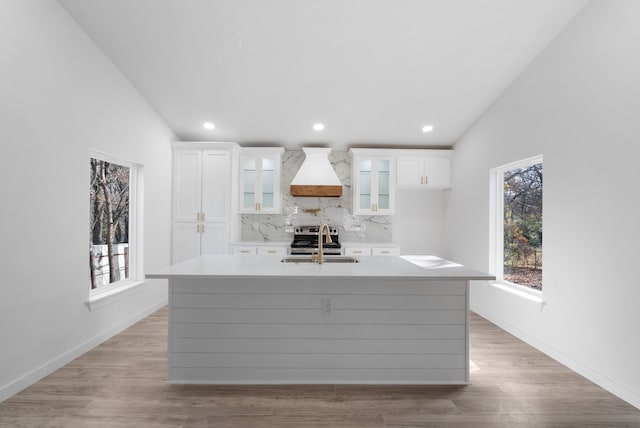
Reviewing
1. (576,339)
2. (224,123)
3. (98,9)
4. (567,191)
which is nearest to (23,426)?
(98,9)

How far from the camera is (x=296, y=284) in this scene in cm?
242

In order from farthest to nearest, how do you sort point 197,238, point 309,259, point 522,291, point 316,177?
point 316,177
point 197,238
point 522,291
point 309,259

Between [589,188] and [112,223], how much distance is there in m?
4.47

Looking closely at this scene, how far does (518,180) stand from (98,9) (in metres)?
4.30

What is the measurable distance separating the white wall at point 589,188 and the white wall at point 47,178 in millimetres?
4097

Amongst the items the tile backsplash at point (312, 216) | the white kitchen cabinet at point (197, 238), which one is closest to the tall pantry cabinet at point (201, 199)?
the white kitchen cabinet at point (197, 238)

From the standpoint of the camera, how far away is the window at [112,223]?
3344 mm

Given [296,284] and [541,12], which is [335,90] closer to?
[541,12]

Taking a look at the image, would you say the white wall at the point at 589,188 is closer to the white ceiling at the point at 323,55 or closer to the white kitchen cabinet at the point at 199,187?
the white ceiling at the point at 323,55

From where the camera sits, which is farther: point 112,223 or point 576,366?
point 112,223

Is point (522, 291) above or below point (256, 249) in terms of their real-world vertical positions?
below

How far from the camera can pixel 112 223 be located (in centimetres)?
364

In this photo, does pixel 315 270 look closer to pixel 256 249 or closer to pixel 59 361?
pixel 59 361

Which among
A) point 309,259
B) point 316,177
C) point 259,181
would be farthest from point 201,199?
point 309,259
